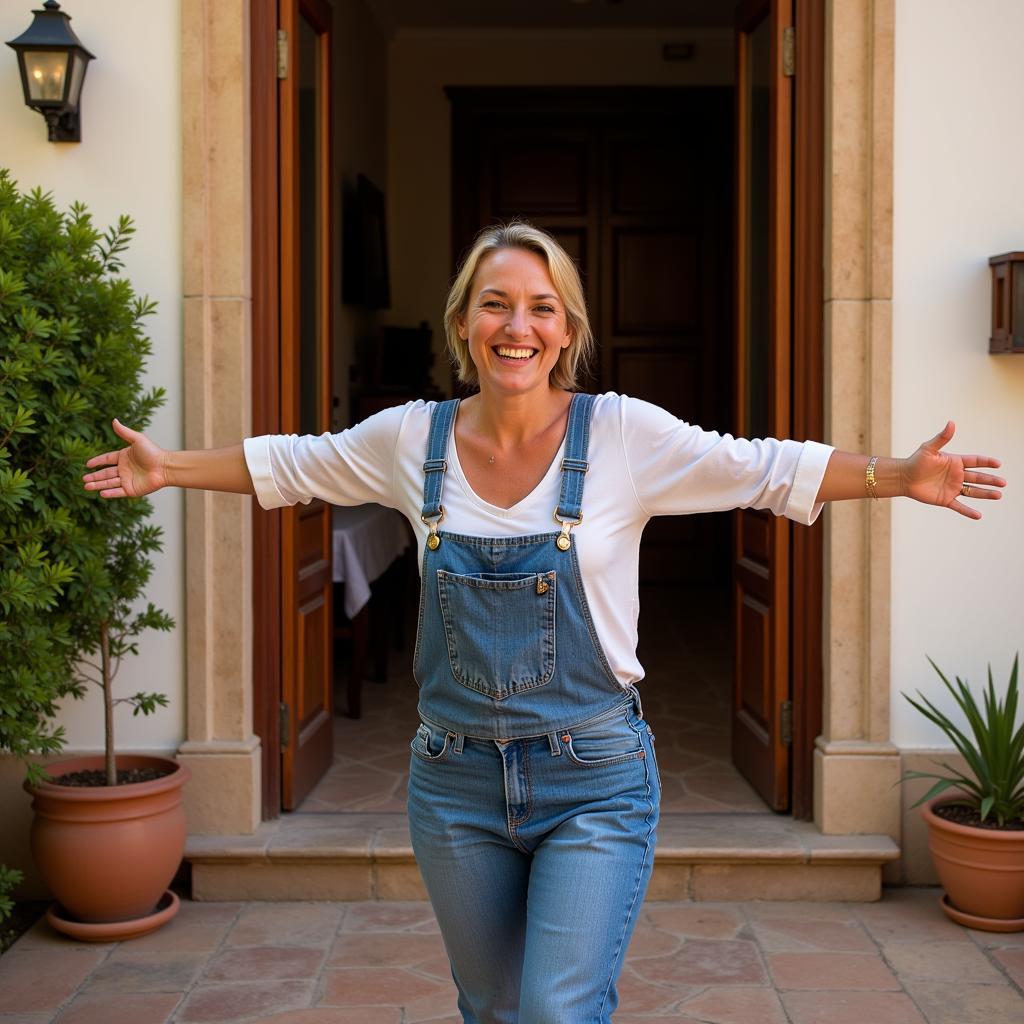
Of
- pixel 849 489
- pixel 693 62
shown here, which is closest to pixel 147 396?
pixel 849 489

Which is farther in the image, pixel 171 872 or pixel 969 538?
pixel 969 538

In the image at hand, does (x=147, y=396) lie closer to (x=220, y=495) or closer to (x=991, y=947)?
(x=220, y=495)

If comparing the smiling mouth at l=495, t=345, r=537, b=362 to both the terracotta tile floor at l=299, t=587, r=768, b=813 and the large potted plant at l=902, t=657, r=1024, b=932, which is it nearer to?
the large potted plant at l=902, t=657, r=1024, b=932

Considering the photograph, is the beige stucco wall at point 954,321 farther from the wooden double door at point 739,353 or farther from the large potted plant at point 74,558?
the large potted plant at point 74,558

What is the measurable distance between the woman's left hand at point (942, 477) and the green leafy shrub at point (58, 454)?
232 centimetres

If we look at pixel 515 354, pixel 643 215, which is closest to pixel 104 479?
pixel 515 354

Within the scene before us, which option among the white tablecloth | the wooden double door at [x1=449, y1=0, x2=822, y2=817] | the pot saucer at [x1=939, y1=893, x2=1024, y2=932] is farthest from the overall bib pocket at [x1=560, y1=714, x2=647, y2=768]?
the wooden double door at [x1=449, y1=0, x2=822, y2=817]

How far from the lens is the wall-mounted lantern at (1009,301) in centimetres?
430

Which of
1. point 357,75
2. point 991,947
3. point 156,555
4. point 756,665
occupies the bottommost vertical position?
point 991,947

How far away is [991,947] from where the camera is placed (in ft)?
13.3

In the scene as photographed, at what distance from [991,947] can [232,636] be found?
249 cm

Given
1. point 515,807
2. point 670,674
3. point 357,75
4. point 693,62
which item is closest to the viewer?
point 515,807

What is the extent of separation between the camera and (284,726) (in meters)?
4.72

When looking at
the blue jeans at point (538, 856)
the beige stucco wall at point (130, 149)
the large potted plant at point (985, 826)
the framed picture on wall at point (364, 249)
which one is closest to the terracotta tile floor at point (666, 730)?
the large potted plant at point (985, 826)
